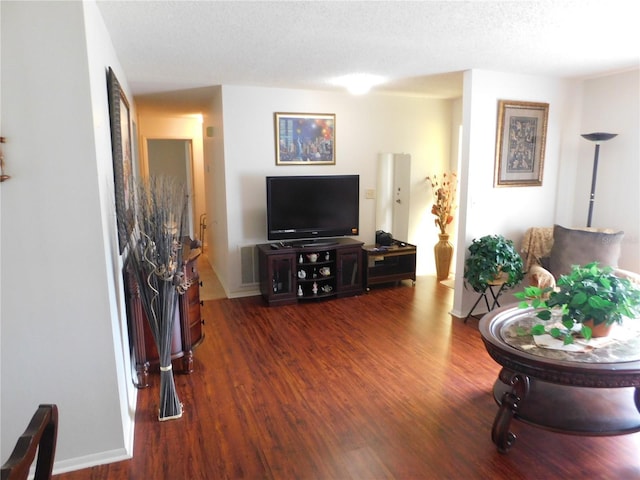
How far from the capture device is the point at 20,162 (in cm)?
186

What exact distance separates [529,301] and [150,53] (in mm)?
3203

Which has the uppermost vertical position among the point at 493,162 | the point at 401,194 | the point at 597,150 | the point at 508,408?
the point at 597,150

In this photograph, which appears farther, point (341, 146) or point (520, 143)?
point (341, 146)

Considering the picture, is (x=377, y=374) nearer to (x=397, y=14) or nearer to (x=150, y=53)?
(x=397, y=14)

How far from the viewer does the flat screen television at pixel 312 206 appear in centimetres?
464

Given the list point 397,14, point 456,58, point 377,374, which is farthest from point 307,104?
point 377,374

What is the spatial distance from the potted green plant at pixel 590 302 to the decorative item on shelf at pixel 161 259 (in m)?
2.07

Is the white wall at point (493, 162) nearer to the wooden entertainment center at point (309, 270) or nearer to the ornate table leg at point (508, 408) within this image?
the wooden entertainment center at point (309, 270)

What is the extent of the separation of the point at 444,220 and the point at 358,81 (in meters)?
2.17

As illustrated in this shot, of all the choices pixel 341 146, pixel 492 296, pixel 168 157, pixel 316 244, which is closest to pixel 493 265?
pixel 492 296

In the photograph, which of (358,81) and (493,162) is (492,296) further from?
(358,81)

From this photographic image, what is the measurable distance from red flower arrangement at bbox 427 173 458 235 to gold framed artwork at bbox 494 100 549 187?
4.21ft

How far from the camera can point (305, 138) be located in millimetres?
4941

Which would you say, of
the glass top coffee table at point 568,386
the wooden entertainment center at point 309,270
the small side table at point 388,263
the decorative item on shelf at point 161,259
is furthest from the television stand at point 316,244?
the glass top coffee table at point 568,386
